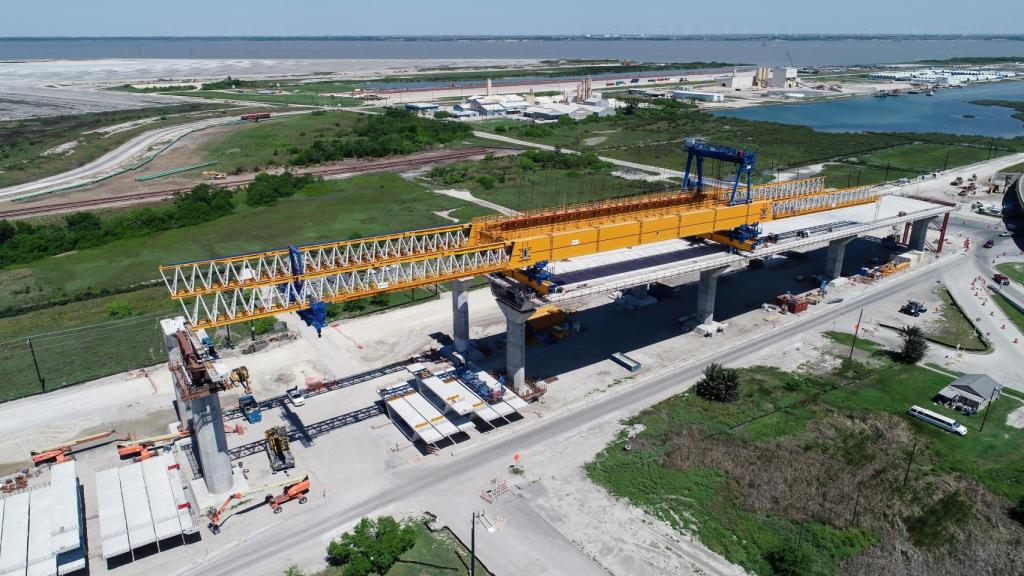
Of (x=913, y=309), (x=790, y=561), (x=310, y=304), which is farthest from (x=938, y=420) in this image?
(x=310, y=304)

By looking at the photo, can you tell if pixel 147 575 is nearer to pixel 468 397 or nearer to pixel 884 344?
pixel 468 397

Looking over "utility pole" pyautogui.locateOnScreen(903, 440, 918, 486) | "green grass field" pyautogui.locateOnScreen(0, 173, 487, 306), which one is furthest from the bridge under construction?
"utility pole" pyautogui.locateOnScreen(903, 440, 918, 486)

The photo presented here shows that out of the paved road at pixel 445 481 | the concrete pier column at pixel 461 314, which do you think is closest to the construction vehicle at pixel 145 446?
the paved road at pixel 445 481

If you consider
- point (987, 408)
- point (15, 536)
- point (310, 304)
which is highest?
point (310, 304)

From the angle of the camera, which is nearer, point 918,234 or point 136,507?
point 136,507

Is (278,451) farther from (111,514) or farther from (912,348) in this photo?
(912,348)
